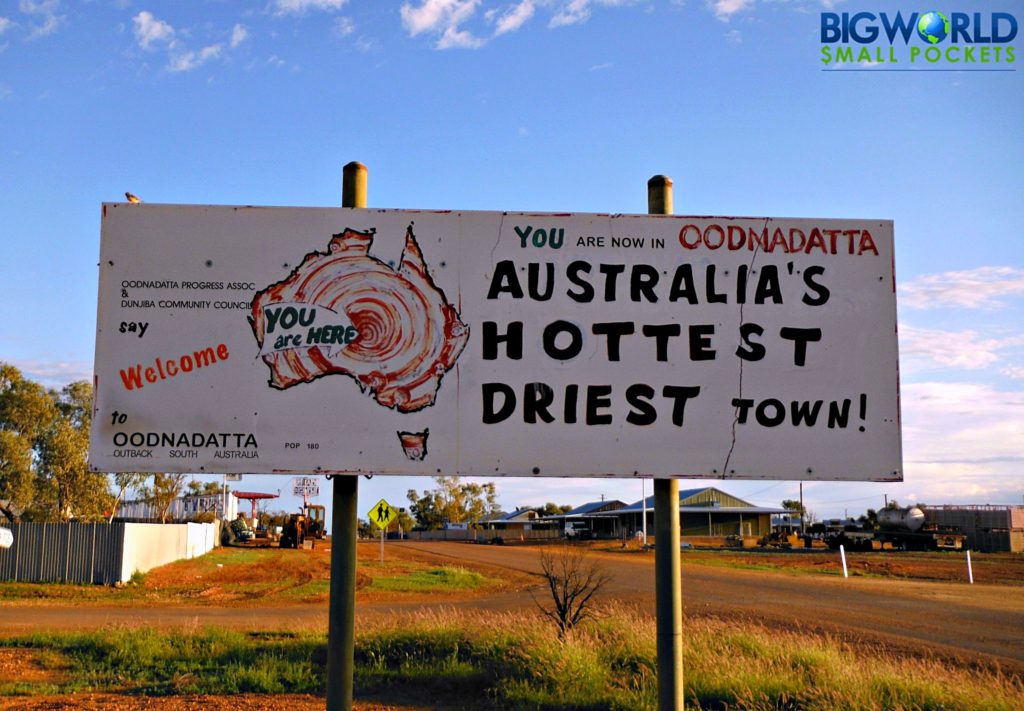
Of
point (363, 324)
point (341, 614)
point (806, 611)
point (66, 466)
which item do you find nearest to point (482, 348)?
point (363, 324)

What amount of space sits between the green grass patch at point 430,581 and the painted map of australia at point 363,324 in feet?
83.1

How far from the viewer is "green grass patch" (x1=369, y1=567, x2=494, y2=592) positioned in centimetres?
3033

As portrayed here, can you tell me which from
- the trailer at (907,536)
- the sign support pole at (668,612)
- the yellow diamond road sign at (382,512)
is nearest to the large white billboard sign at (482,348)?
the sign support pole at (668,612)

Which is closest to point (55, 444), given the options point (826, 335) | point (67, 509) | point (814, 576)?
point (67, 509)

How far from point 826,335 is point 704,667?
4.90 metres

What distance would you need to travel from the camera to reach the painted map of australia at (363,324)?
5.14 meters

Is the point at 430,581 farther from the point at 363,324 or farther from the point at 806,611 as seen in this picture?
the point at 363,324

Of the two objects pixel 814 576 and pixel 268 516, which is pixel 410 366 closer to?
pixel 814 576

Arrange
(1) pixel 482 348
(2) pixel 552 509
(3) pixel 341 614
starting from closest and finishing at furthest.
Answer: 1. (3) pixel 341 614
2. (1) pixel 482 348
3. (2) pixel 552 509

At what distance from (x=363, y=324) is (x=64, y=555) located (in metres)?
30.4

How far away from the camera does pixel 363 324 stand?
17.2ft

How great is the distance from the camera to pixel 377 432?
200 inches

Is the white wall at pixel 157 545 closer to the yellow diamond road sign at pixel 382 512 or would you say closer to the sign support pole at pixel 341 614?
the yellow diamond road sign at pixel 382 512

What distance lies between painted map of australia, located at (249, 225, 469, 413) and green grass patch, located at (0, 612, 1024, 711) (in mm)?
4205
